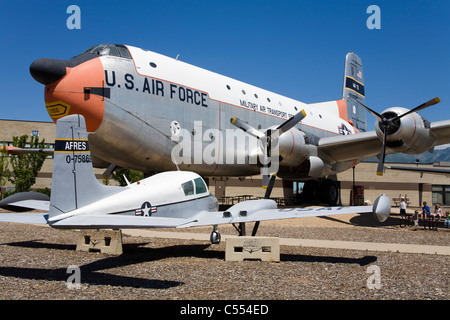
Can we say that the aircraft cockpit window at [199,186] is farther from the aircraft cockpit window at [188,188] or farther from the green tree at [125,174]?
the green tree at [125,174]

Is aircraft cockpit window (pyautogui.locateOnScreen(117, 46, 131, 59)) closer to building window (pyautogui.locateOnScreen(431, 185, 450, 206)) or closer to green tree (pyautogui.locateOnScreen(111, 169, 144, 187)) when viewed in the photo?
green tree (pyautogui.locateOnScreen(111, 169, 144, 187))

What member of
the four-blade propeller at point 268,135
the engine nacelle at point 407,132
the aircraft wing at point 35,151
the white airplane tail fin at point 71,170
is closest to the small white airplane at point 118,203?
the white airplane tail fin at point 71,170

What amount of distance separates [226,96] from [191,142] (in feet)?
10.5

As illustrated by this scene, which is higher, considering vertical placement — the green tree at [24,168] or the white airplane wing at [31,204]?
the green tree at [24,168]

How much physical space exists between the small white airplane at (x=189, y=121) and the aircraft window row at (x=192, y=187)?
4354mm

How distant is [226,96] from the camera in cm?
1869

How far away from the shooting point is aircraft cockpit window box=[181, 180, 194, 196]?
37.0 ft

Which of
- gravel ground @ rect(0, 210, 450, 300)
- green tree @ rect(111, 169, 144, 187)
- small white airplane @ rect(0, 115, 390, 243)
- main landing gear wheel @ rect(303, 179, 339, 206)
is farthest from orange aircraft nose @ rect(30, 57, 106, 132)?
green tree @ rect(111, 169, 144, 187)

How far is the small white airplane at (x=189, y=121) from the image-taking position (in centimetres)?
1391

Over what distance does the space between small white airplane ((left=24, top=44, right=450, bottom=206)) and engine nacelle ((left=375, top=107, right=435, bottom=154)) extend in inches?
1.7

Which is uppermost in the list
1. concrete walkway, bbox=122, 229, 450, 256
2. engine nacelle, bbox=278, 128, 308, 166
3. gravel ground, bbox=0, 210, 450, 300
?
engine nacelle, bbox=278, 128, 308, 166
